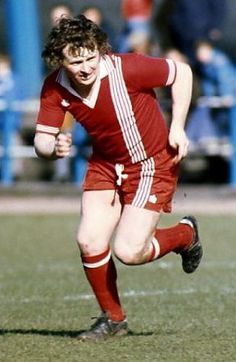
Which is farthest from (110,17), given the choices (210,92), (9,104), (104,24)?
(210,92)

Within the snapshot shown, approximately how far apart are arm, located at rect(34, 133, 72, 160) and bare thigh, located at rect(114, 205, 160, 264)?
20.5 inches

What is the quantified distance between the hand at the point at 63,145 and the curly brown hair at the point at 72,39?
1.34 feet

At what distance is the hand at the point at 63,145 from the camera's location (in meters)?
7.12

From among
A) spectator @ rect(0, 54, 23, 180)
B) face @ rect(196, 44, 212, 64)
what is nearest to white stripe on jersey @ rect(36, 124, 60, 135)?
face @ rect(196, 44, 212, 64)

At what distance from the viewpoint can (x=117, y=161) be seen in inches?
298

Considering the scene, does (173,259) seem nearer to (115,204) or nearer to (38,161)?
(115,204)

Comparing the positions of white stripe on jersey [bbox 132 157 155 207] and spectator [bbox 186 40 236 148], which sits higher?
white stripe on jersey [bbox 132 157 155 207]

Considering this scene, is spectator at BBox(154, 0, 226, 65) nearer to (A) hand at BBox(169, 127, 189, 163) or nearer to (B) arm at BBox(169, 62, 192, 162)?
(B) arm at BBox(169, 62, 192, 162)

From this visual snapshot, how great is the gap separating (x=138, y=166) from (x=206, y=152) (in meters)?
8.10

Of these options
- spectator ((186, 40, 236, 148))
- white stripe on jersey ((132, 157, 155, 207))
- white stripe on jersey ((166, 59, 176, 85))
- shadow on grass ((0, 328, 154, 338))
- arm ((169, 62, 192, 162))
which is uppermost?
white stripe on jersey ((166, 59, 176, 85))

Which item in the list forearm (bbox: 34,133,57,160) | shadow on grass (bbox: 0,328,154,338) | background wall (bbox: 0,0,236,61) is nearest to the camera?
forearm (bbox: 34,133,57,160)

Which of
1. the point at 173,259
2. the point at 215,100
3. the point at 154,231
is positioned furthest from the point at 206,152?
the point at 154,231

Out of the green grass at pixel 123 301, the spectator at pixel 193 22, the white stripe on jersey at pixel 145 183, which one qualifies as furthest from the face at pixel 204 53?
the white stripe on jersey at pixel 145 183

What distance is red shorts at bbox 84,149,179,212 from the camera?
7566 mm
